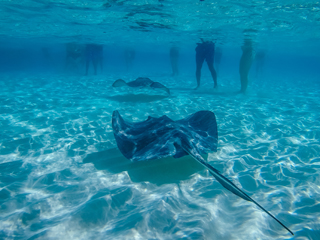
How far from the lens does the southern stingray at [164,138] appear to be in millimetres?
4199

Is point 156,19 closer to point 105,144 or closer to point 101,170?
point 105,144

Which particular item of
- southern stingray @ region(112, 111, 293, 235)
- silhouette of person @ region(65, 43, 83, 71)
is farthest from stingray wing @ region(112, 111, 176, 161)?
silhouette of person @ region(65, 43, 83, 71)

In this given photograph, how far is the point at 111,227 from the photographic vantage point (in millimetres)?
3260

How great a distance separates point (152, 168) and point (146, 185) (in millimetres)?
628

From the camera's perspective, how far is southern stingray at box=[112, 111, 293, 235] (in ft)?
13.8

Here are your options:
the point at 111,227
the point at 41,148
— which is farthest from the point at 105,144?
the point at 111,227

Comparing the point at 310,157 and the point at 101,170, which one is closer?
the point at 101,170

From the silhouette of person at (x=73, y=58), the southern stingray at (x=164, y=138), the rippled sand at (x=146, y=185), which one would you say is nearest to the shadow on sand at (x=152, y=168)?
the rippled sand at (x=146, y=185)

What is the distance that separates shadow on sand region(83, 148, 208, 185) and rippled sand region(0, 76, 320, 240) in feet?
0.09

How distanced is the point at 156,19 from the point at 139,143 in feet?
49.2

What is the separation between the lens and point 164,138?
4742 millimetres

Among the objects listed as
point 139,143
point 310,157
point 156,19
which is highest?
point 156,19

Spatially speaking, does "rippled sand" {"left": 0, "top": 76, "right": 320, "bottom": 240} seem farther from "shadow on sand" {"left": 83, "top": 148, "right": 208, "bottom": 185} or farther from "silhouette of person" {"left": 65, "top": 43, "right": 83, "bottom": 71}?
"silhouette of person" {"left": 65, "top": 43, "right": 83, "bottom": 71}

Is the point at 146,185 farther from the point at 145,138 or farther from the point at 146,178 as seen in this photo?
the point at 145,138
